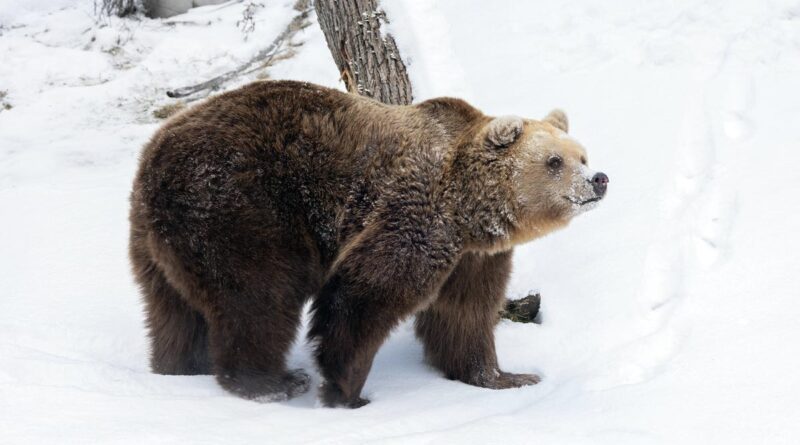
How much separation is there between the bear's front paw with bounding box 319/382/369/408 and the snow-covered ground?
135 millimetres

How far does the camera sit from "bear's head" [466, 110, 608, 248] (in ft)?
15.2

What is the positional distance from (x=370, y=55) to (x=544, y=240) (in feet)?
6.54

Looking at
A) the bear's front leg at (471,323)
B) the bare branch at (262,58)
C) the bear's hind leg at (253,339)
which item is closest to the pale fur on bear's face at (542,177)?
the bear's front leg at (471,323)

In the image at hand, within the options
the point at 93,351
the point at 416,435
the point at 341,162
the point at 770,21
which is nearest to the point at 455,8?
the point at 770,21

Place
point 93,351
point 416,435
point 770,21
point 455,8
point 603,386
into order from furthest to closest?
point 455,8 → point 770,21 → point 93,351 → point 603,386 → point 416,435

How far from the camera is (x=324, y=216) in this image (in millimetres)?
4746

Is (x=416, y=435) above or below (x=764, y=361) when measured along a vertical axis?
below

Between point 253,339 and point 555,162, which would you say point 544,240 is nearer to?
point 555,162

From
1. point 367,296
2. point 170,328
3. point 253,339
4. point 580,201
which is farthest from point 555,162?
point 170,328

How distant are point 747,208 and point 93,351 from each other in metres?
4.31

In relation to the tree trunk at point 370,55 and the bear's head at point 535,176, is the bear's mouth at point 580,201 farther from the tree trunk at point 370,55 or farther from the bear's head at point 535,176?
the tree trunk at point 370,55

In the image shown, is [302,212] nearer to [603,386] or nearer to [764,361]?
[603,386]

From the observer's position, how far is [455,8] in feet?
27.5

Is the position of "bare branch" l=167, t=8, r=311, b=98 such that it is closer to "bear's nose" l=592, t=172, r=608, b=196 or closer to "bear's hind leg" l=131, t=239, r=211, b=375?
"bear's hind leg" l=131, t=239, r=211, b=375
